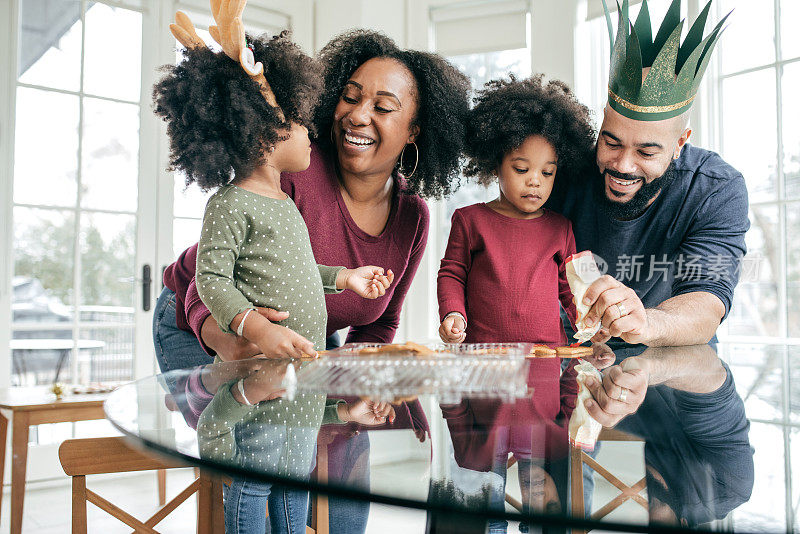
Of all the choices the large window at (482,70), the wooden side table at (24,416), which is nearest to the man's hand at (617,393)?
the wooden side table at (24,416)

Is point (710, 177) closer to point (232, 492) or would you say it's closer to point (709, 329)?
point (709, 329)

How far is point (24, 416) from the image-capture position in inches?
91.5

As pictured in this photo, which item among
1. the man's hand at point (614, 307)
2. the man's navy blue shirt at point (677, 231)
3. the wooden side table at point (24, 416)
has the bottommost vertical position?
the wooden side table at point (24, 416)

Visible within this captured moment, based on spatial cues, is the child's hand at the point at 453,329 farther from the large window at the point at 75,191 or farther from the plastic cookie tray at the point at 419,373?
the large window at the point at 75,191

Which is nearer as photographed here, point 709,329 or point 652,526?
point 652,526

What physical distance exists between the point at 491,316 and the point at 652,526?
1008mm

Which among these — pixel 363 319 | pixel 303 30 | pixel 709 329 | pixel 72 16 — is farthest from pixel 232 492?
pixel 303 30

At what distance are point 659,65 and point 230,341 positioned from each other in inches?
37.5

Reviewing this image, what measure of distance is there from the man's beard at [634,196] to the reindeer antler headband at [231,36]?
27.0 inches

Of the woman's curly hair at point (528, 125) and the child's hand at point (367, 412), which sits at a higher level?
the woman's curly hair at point (528, 125)

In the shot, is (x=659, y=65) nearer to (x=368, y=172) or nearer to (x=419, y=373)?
(x=368, y=172)

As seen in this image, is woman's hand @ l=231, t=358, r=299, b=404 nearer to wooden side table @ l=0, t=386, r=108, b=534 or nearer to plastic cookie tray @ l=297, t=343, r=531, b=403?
plastic cookie tray @ l=297, t=343, r=531, b=403

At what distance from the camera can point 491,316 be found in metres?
1.37

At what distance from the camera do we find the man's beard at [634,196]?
138 cm
